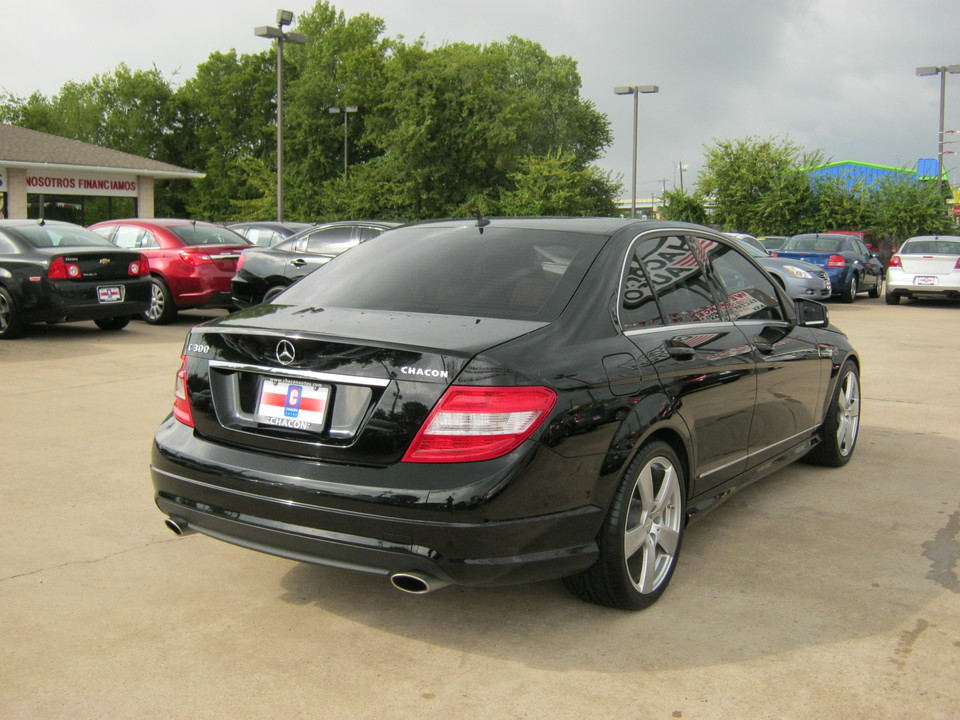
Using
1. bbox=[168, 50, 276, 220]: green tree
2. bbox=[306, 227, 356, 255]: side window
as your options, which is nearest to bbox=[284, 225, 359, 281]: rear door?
bbox=[306, 227, 356, 255]: side window

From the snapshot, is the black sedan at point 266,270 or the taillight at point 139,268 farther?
the black sedan at point 266,270

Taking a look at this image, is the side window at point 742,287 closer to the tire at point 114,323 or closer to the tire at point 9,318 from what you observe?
the tire at point 9,318

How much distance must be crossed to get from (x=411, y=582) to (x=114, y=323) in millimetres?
11217

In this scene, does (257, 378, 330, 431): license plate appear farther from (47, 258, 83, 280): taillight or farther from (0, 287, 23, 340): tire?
(0, 287, 23, 340): tire

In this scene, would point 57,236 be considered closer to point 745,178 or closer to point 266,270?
point 266,270

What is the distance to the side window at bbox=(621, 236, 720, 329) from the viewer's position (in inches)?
158

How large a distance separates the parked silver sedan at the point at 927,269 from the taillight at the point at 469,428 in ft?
65.4

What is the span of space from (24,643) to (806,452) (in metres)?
4.13

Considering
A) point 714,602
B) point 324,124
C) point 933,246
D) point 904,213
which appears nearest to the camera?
point 714,602

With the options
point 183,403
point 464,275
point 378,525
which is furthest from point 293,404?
point 464,275

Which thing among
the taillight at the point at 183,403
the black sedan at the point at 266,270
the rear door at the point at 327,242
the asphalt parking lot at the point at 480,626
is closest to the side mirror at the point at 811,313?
the asphalt parking lot at the point at 480,626

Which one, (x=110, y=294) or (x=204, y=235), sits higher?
(x=204, y=235)

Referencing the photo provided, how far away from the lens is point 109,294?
12.3 meters

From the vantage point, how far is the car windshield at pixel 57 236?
40.2 ft
